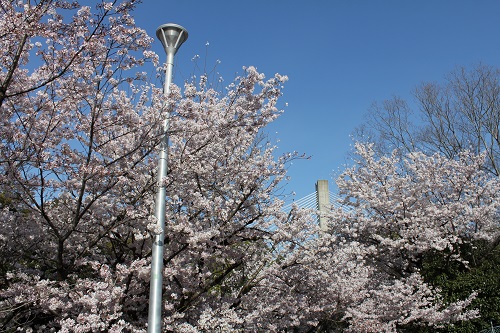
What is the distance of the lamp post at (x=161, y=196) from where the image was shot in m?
4.76

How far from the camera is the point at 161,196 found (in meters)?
5.45

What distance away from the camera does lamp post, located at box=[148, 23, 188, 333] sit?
4758mm

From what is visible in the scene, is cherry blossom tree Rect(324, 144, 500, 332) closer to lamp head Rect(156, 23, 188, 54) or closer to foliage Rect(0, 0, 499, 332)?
foliage Rect(0, 0, 499, 332)

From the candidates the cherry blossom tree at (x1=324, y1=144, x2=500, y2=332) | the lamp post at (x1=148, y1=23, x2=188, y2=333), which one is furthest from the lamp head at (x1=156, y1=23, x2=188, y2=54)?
the cherry blossom tree at (x1=324, y1=144, x2=500, y2=332)

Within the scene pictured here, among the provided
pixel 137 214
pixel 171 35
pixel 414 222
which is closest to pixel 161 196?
pixel 137 214

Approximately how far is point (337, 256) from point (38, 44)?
7.14 metres

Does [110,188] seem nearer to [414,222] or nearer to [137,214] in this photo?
[137,214]

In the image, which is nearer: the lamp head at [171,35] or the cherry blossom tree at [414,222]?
the lamp head at [171,35]

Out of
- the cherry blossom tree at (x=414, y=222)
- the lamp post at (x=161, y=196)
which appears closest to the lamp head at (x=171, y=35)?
the lamp post at (x=161, y=196)

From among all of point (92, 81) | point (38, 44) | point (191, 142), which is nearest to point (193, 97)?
point (191, 142)

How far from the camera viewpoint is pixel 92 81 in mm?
5746

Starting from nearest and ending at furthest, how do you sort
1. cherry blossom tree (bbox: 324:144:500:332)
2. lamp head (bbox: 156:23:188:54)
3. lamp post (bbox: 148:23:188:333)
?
1. lamp post (bbox: 148:23:188:333)
2. lamp head (bbox: 156:23:188:54)
3. cherry blossom tree (bbox: 324:144:500:332)

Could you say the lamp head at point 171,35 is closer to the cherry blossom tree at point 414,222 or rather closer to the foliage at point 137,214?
the foliage at point 137,214

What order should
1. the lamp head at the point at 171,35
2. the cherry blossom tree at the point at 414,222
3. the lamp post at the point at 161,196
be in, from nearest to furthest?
the lamp post at the point at 161,196 → the lamp head at the point at 171,35 → the cherry blossom tree at the point at 414,222
